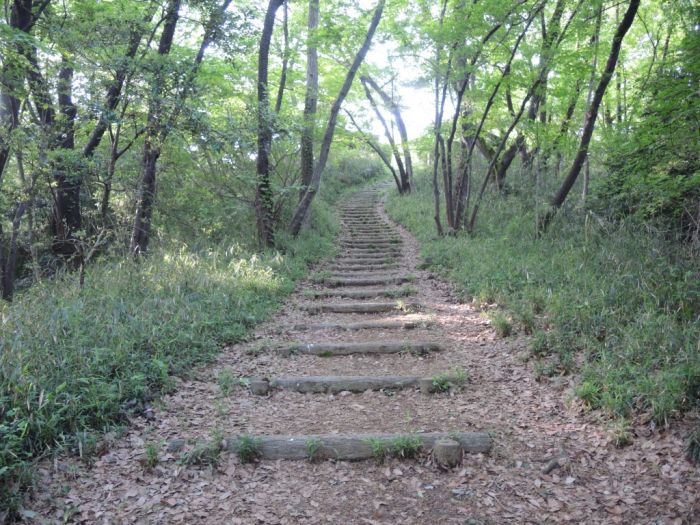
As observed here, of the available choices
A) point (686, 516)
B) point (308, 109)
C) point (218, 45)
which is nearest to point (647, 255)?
point (686, 516)

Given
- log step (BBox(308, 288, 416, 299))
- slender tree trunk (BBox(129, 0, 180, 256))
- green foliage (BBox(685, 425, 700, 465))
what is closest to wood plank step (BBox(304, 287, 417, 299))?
log step (BBox(308, 288, 416, 299))

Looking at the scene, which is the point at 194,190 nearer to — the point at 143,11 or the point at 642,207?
the point at 143,11

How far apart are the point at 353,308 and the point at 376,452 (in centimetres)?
419

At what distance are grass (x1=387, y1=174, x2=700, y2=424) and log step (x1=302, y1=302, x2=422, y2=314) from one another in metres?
1.29

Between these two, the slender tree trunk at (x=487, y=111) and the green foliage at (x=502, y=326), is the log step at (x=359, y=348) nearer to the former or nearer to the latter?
the green foliage at (x=502, y=326)

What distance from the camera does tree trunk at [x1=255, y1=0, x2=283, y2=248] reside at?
29.4 ft

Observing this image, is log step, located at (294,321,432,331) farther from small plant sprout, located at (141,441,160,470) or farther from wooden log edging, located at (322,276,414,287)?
small plant sprout, located at (141,441,160,470)

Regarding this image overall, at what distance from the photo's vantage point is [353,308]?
7609 millimetres

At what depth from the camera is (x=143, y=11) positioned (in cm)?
837

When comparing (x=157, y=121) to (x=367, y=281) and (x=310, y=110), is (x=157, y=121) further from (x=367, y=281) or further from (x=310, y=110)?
(x=310, y=110)

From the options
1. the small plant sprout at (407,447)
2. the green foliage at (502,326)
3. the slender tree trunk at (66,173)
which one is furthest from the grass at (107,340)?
the green foliage at (502,326)

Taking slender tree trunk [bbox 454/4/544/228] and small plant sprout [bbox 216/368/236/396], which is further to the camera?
slender tree trunk [bbox 454/4/544/228]

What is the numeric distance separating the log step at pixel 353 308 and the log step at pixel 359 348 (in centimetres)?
170

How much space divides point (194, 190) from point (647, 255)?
29.6 ft
